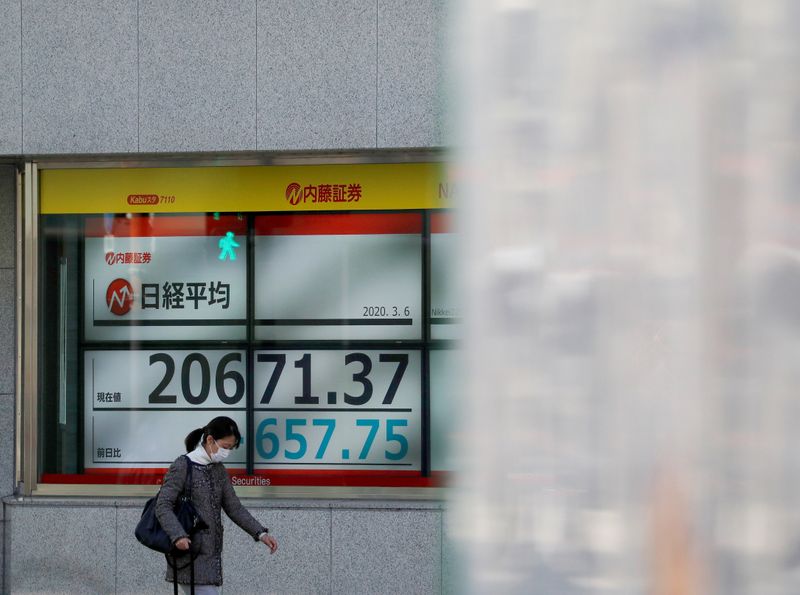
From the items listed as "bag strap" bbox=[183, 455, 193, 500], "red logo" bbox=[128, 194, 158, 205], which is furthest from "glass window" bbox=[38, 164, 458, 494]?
"bag strap" bbox=[183, 455, 193, 500]

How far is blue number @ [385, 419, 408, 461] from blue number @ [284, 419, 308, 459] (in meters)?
0.67

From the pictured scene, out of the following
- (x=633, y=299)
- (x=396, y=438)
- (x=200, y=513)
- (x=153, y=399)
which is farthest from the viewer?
(x=153, y=399)

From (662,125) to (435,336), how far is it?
7349mm

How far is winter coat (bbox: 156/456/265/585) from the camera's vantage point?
6.02 meters

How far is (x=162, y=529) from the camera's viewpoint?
6.00 meters

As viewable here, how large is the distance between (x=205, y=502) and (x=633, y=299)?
4.91 meters

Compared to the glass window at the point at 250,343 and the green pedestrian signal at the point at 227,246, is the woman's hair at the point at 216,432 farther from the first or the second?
the green pedestrian signal at the point at 227,246

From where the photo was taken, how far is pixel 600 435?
5.27 feet

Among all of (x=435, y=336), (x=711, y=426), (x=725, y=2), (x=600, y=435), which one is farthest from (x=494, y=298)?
(x=435, y=336)

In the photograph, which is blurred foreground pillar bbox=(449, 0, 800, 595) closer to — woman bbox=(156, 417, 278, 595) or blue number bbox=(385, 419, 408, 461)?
woman bbox=(156, 417, 278, 595)

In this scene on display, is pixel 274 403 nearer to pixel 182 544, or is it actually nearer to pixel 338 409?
pixel 338 409

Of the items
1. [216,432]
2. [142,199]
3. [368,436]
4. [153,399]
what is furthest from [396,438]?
[216,432]

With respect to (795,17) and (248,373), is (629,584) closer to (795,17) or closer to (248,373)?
(795,17)

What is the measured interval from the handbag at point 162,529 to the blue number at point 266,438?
291cm
